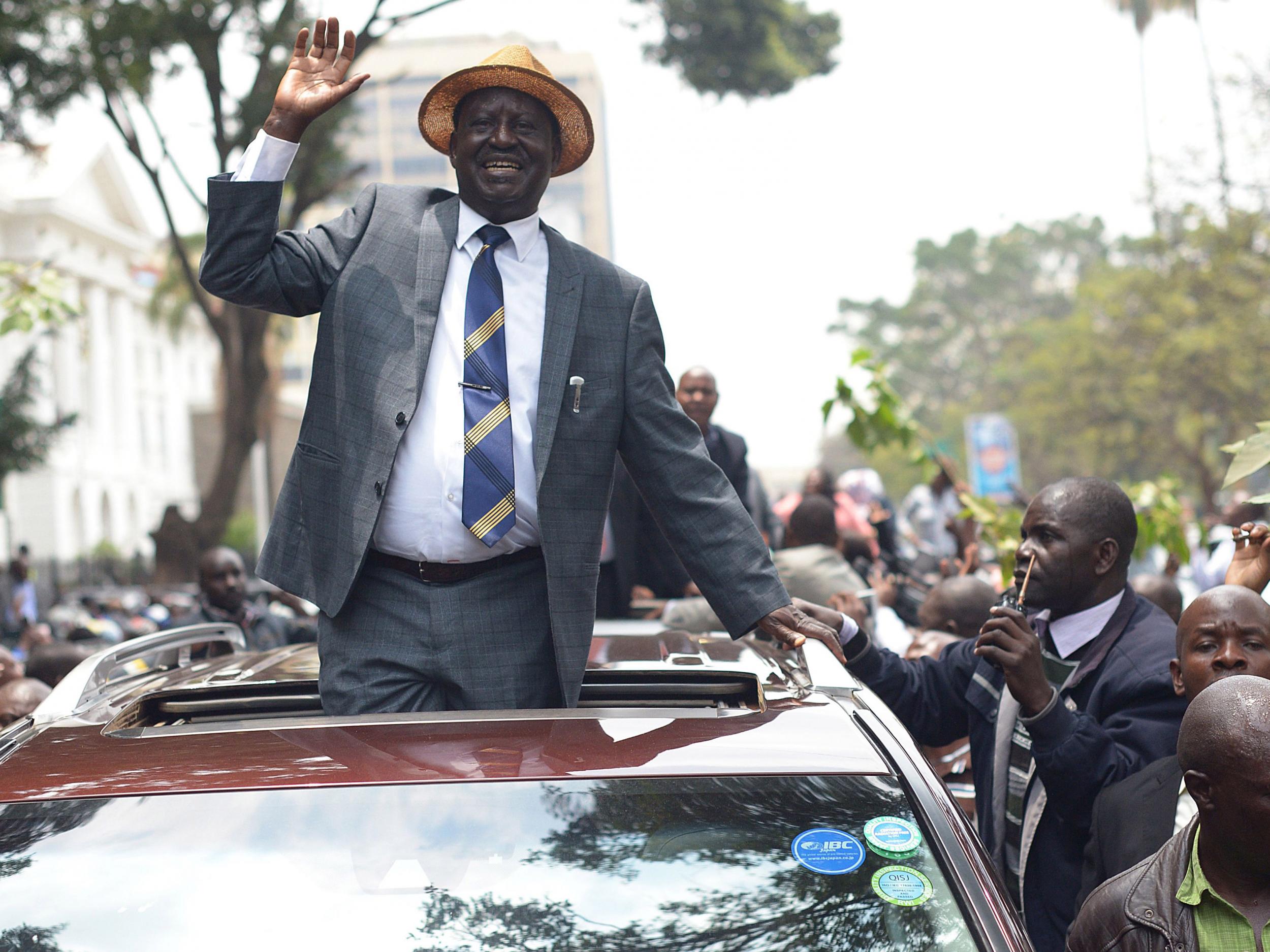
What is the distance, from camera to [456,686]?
292cm

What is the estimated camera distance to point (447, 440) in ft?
9.65

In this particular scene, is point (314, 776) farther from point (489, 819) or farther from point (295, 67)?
point (295, 67)

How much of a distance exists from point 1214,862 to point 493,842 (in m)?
1.24

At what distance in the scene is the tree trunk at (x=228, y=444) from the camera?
1416 cm

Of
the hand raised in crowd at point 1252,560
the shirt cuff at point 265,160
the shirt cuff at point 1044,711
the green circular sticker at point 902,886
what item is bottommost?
the shirt cuff at point 1044,711

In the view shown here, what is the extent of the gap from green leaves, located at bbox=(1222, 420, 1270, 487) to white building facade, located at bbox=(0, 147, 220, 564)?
4433 cm

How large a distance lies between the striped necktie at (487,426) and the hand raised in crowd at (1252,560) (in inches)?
74.4

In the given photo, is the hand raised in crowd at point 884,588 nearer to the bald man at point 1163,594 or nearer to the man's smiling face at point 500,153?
the bald man at point 1163,594

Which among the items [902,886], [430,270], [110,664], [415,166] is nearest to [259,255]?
[430,270]

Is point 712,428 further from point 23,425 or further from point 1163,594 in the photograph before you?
point 23,425

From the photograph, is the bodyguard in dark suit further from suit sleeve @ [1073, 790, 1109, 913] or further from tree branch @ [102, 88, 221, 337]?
tree branch @ [102, 88, 221, 337]

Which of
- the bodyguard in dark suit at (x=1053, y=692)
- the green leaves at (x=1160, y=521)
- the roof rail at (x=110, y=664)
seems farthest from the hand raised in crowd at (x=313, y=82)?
the green leaves at (x=1160, y=521)

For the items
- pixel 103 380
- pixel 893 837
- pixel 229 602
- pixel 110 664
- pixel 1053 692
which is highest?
pixel 110 664

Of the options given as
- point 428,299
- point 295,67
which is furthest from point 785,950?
point 295,67
